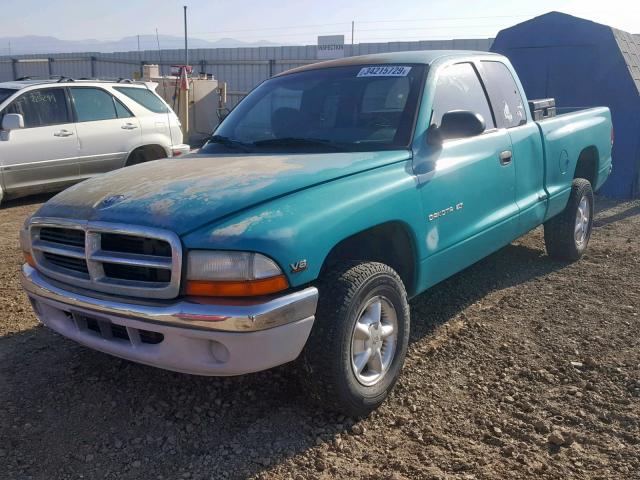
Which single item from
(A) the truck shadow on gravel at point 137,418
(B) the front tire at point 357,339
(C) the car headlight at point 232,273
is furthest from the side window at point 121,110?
(C) the car headlight at point 232,273

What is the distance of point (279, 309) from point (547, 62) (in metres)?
8.29

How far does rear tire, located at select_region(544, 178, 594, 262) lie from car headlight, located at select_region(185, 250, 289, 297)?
3.70 m

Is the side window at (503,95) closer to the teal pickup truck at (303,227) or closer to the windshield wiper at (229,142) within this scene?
the teal pickup truck at (303,227)

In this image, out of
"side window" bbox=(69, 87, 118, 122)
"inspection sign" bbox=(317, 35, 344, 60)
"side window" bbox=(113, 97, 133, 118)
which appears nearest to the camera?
"side window" bbox=(69, 87, 118, 122)

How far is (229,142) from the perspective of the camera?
4191 millimetres

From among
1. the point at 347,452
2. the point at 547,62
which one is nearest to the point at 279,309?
the point at 347,452

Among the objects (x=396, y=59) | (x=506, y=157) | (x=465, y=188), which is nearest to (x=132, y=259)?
(x=465, y=188)

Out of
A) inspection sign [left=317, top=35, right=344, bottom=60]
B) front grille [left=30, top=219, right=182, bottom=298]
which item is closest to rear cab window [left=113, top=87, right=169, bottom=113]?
front grille [left=30, top=219, right=182, bottom=298]

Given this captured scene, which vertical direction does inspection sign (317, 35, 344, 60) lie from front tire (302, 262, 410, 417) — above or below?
above

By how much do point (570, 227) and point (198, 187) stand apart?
3.76 metres

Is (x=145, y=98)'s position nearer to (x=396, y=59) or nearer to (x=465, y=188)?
(x=396, y=59)

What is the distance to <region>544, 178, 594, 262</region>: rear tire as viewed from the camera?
555cm

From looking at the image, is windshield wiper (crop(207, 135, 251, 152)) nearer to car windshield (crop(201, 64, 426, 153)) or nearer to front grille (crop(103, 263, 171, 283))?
car windshield (crop(201, 64, 426, 153))

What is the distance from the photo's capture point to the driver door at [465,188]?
362 cm
